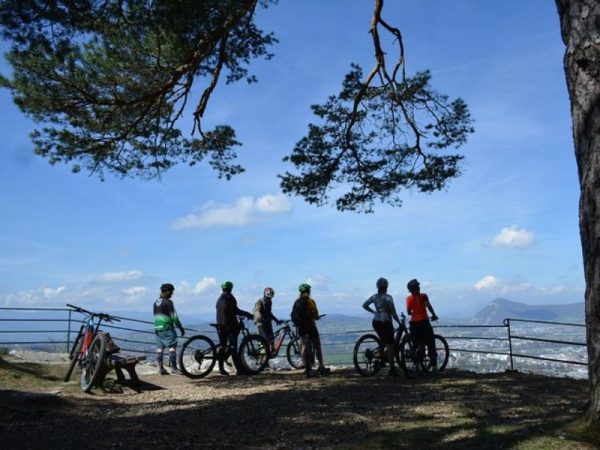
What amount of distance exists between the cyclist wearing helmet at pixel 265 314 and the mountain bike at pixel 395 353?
2.66 m

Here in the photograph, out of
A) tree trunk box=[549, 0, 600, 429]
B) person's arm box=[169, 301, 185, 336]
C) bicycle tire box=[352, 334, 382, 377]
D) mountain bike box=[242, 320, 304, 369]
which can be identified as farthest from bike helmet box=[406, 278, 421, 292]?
tree trunk box=[549, 0, 600, 429]

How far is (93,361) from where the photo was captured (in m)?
8.52

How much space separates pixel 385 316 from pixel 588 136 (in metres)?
5.85

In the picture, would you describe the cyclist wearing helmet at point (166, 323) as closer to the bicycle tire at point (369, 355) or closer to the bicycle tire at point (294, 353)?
the bicycle tire at point (294, 353)

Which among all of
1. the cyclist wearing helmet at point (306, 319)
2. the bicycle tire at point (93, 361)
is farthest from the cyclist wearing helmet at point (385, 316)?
the bicycle tire at point (93, 361)

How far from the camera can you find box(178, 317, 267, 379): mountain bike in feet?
34.4

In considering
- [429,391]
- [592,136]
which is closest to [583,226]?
[592,136]

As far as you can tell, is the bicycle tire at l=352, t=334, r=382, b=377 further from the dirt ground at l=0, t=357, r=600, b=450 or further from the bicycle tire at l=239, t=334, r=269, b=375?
the bicycle tire at l=239, t=334, r=269, b=375

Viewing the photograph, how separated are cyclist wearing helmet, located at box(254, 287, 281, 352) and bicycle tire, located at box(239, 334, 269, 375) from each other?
61 cm


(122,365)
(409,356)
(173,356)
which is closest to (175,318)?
(173,356)

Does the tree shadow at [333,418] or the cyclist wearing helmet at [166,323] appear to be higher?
the cyclist wearing helmet at [166,323]

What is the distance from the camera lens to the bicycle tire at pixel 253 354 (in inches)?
425

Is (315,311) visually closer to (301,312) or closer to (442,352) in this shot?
(301,312)

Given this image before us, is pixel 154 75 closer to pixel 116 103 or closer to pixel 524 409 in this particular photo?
pixel 116 103
